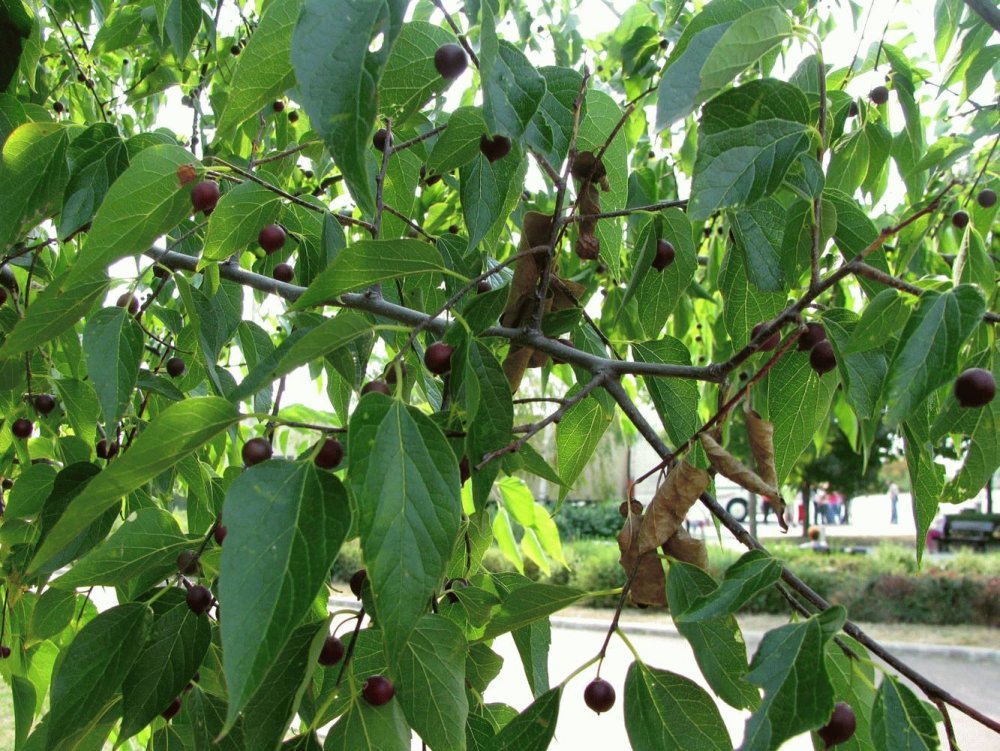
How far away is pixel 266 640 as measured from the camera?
0.46m

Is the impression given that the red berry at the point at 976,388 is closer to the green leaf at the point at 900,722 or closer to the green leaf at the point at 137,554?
the green leaf at the point at 900,722

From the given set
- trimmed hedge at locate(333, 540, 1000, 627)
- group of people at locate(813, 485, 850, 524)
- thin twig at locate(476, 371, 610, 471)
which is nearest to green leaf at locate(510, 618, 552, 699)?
thin twig at locate(476, 371, 610, 471)

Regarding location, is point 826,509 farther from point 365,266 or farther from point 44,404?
point 365,266

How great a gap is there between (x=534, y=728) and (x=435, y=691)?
0.10m

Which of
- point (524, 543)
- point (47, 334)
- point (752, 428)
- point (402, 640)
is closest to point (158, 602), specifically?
point (47, 334)

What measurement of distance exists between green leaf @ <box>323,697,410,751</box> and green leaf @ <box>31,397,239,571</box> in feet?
0.81

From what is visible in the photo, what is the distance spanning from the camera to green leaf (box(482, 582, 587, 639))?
0.71 meters

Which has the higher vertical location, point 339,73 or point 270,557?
point 339,73

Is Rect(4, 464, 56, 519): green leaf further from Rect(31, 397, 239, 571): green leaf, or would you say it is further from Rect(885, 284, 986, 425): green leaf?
Rect(885, 284, 986, 425): green leaf

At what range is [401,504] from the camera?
0.53 meters

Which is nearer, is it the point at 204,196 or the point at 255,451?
the point at 255,451

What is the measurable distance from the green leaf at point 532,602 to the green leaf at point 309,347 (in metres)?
0.26

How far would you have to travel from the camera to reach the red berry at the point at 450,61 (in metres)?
0.69

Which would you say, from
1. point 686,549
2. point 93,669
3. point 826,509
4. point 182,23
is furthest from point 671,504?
point 826,509
